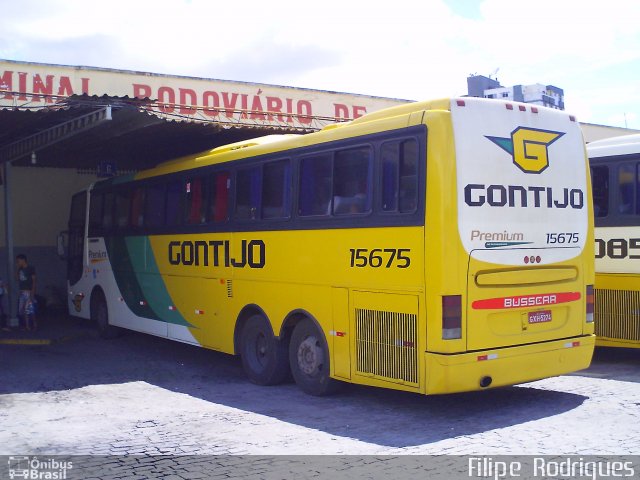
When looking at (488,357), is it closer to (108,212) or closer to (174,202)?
(174,202)

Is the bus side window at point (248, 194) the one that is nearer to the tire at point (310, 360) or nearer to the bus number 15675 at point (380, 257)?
the tire at point (310, 360)

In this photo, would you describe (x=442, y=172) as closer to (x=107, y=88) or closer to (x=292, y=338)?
(x=292, y=338)

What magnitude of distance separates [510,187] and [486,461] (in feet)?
10.3

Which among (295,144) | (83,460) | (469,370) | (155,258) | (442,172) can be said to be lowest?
(83,460)

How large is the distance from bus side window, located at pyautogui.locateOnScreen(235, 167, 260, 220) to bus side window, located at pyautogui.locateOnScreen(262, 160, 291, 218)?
187 millimetres

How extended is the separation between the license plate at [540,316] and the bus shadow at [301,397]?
1.00 meters

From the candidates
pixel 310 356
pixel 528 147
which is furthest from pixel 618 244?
pixel 310 356

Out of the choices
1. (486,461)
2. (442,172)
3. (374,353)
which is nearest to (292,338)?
(374,353)

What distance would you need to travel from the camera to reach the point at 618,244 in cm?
1139

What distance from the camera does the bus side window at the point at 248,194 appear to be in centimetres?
1080

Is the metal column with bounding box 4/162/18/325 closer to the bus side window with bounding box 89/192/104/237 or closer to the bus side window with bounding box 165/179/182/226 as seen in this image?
the bus side window with bounding box 89/192/104/237

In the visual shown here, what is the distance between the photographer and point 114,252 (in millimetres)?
15258

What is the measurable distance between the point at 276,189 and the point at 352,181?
5.34ft

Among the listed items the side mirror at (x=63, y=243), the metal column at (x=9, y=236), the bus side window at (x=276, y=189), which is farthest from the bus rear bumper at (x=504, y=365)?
the metal column at (x=9, y=236)
